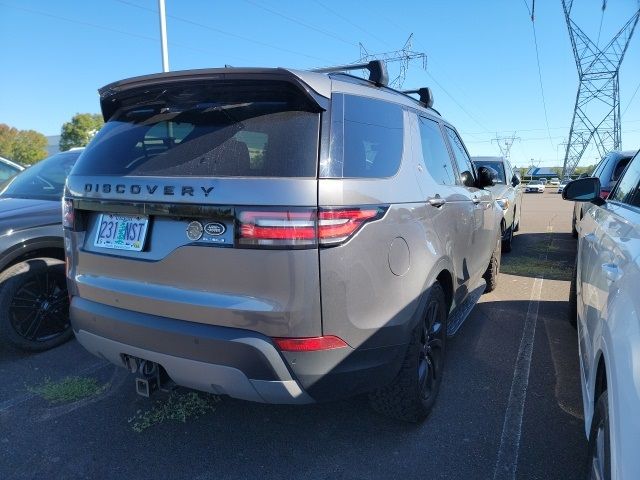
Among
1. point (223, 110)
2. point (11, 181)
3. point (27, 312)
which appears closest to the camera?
point (223, 110)

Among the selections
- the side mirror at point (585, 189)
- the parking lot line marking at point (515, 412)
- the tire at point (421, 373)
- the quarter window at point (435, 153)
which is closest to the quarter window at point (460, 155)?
the quarter window at point (435, 153)

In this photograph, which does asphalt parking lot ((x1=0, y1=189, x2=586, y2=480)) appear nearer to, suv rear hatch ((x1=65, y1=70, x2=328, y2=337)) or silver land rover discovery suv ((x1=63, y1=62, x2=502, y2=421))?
silver land rover discovery suv ((x1=63, y1=62, x2=502, y2=421))

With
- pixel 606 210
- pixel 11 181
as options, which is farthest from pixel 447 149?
pixel 11 181

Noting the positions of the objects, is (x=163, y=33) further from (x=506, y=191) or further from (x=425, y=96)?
(x=425, y=96)

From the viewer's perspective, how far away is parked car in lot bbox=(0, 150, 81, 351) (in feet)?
12.0

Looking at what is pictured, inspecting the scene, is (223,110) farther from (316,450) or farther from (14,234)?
(14,234)

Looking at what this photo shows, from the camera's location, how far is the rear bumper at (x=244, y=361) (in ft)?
6.70

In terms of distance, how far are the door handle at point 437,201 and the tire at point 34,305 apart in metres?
3.13

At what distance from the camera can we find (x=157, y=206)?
85.2 inches

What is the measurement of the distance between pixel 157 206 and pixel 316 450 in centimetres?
161

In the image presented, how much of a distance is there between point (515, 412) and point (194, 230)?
2347 mm

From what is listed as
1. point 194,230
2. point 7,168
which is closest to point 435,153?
point 194,230

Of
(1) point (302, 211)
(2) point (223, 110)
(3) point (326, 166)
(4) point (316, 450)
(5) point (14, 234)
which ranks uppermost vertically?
(2) point (223, 110)

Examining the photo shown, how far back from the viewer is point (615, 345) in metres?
1.54
